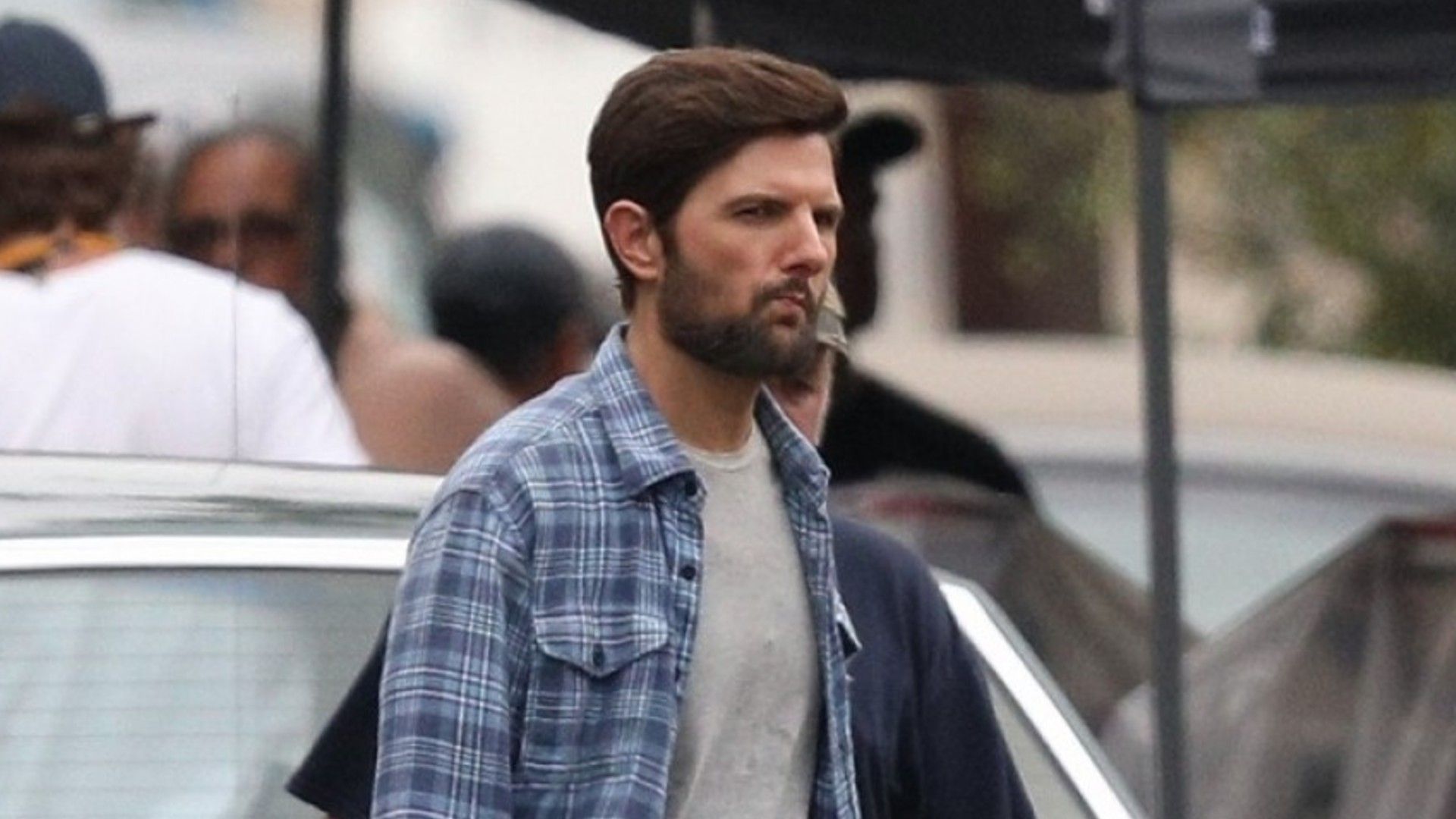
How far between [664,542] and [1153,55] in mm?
3348

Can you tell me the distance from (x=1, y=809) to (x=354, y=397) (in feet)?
10.9

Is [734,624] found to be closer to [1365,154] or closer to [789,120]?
[789,120]

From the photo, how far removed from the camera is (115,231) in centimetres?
667

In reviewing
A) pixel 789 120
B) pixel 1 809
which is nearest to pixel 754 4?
pixel 1 809

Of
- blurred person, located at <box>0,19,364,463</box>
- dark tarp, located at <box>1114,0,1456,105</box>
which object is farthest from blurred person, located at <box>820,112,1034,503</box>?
blurred person, located at <box>0,19,364,463</box>

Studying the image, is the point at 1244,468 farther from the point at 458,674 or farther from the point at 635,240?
the point at 458,674

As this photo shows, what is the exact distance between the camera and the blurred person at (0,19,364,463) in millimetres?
6020

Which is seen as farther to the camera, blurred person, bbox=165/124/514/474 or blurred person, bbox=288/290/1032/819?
blurred person, bbox=165/124/514/474

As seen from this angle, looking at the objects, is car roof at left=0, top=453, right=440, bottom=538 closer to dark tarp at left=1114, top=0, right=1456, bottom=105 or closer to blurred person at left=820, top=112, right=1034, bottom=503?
dark tarp at left=1114, top=0, right=1456, bottom=105

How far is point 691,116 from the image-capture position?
334cm

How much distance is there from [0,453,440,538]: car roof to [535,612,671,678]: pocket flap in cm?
113

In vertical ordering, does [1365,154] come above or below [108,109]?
below

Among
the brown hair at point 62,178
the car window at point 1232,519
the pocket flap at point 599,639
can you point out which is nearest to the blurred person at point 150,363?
the brown hair at point 62,178

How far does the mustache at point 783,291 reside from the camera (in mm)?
3330
